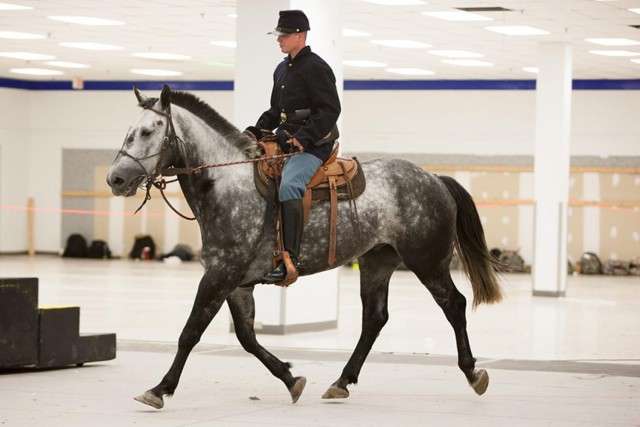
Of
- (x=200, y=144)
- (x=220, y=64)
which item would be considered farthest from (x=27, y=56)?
(x=200, y=144)

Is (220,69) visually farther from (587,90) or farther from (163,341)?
(163,341)

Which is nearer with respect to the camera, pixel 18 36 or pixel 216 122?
pixel 216 122

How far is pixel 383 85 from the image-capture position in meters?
29.0

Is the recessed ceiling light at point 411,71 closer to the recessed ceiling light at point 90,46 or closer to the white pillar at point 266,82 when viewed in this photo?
the recessed ceiling light at point 90,46

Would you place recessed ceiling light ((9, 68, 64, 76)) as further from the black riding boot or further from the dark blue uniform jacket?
the black riding boot

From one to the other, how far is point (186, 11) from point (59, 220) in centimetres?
1390

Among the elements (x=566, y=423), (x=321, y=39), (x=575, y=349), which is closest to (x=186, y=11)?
(x=321, y=39)

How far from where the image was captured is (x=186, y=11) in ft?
60.8

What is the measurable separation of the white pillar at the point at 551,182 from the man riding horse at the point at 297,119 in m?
12.9

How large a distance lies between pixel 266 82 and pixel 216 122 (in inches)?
186

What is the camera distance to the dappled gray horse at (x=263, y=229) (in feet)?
23.4

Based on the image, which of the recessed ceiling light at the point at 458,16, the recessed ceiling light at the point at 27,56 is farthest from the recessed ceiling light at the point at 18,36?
the recessed ceiling light at the point at 458,16

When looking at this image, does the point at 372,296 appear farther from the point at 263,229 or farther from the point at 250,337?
the point at 263,229

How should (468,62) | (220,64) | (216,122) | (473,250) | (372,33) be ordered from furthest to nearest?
(220,64), (468,62), (372,33), (473,250), (216,122)
